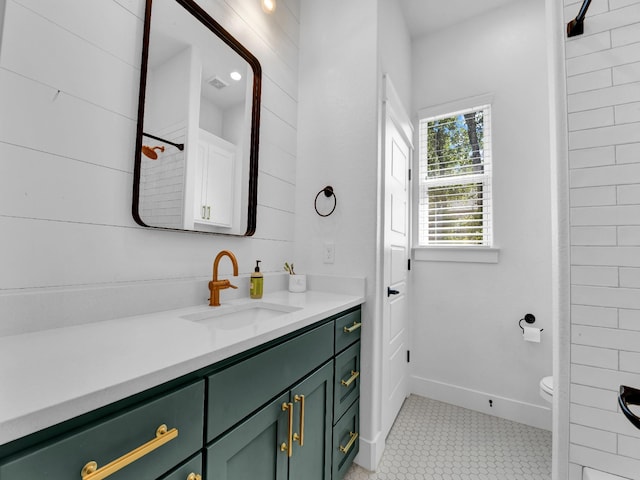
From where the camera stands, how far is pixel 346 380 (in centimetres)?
150

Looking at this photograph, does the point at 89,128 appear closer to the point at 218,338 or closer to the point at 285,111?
the point at 218,338

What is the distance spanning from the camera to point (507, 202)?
224 centimetres

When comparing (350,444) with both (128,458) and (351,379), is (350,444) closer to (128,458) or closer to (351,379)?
(351,379)

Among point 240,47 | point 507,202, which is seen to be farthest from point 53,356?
point 507,202

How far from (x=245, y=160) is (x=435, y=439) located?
209cm

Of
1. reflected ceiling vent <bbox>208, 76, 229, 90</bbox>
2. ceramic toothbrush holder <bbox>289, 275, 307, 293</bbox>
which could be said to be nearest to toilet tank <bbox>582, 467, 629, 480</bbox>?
ceramic toothbrush holder <bbox>289, 275, 307, 293</bbox>

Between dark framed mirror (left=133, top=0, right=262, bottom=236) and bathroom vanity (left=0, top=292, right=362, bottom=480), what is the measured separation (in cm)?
47

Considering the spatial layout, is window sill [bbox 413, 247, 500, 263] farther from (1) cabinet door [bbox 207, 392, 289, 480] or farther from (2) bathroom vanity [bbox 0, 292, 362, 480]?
(1) cabinet door [bbox 207, 392, 289, 480]

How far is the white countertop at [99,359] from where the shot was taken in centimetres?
47

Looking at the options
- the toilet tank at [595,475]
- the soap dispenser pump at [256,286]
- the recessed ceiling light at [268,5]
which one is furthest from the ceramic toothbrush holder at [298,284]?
the recessed ceiling light at [268,5]

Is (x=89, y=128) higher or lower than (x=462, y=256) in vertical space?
higher

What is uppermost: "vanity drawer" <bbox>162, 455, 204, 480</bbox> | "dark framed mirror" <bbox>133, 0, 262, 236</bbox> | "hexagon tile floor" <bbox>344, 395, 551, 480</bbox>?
"dark framed mirror" <bbox>133, 0, 262, 236</bbox>

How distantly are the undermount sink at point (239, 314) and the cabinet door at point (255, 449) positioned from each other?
37cm

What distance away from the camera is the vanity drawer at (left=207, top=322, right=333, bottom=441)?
0.77 m
